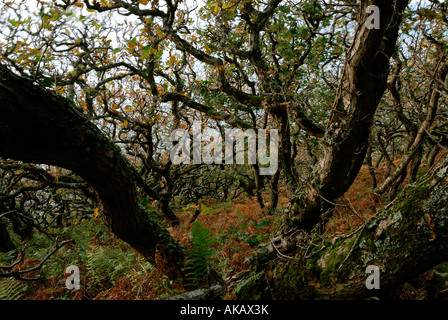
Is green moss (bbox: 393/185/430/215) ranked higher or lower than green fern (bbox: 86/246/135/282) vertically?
higher

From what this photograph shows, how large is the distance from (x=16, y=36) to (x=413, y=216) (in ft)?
24.1

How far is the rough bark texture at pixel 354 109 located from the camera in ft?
7.91

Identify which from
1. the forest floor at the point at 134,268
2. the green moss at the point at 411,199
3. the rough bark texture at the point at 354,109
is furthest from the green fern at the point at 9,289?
the green moss at the point at 411,199

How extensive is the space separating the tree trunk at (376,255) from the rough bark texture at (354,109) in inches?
19.9

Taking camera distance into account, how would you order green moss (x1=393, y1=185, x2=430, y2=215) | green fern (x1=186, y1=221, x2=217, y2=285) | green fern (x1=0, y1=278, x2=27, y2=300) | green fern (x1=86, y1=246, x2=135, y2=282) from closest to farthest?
green moss (x1=393, y1=185, x2=430, y2=215)
green fern (x1=186, y1=221, x2=217, y2=285)
green fern (x1=0, y1=278, x2=27, y2=300)
green fern (x1=86, y1=246, x2=135, y2=282)

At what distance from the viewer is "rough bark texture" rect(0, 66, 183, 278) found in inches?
66.4

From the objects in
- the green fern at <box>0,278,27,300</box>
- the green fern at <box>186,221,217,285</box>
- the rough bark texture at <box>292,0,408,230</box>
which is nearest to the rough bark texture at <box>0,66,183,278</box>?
the green fern at <box>186,221,217,285</box>

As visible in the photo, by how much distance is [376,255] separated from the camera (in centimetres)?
194

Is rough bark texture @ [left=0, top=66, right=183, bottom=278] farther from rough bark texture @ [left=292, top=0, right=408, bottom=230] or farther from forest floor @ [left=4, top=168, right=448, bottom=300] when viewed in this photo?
rough bark texture @ [left=292, top=0, right=408, bottom=230]

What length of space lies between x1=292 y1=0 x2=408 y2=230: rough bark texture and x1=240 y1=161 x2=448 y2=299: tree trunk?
0.51 meters

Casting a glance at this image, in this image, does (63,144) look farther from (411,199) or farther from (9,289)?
(9,289)
